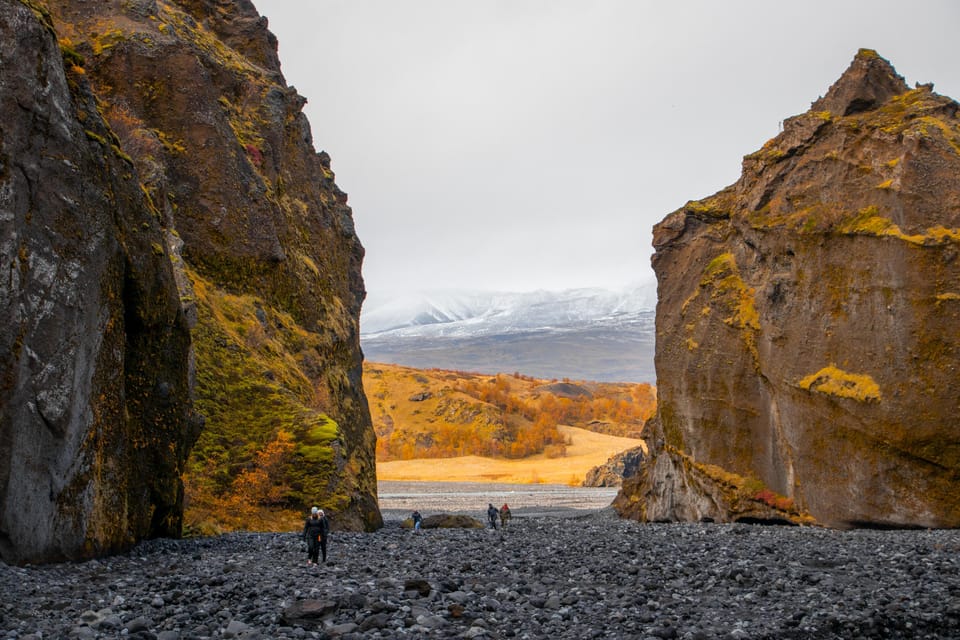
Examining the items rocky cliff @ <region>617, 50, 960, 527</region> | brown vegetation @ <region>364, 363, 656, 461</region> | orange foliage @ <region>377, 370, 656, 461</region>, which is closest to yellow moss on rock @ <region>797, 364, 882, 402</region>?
rocky cliff @ <region>617, 50, 960, 527</region>

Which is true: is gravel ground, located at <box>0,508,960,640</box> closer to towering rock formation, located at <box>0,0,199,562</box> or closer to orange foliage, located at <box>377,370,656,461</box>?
towering rock formation, located at <box>0,0,199,562</box>

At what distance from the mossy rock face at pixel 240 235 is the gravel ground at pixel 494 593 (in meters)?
7.64

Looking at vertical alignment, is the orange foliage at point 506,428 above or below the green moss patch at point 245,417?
below

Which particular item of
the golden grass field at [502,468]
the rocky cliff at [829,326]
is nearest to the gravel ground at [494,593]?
the rocky cliff at [829,326]

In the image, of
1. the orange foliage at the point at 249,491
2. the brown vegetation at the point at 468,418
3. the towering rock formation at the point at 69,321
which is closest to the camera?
the towering rock formation at the point at 69,321

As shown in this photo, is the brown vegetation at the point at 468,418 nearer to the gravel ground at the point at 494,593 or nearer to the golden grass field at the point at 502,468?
the golden grass field at the point at 502,468

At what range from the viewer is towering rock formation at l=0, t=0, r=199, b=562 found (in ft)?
43.1

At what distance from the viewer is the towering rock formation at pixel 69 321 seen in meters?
13.1

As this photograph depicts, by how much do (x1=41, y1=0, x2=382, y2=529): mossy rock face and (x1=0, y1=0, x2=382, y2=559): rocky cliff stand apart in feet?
0.28

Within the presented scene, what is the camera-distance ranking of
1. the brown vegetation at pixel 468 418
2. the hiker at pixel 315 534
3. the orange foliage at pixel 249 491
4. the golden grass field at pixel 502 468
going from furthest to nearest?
the brown vegetation at pixel 468 418 → the golden grass field at pixel 502 468 → the orange foliage at pixel 249 491 → the hiker at pixel 315 534

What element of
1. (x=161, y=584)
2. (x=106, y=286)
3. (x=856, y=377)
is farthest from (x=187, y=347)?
(x=856, y=377)

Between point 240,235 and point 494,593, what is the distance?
22054 mm

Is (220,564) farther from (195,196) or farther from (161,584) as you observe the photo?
(195,196)

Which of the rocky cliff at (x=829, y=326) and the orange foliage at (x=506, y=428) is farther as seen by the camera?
the orange foliage at (x=506, y=428)
